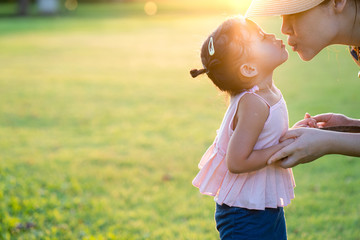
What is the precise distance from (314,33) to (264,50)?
226mm

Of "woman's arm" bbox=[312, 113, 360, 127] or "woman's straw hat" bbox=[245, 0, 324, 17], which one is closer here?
"woman's straw hat" bbox=[245, 0, 324, 17]

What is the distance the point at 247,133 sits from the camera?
2010 millimetres

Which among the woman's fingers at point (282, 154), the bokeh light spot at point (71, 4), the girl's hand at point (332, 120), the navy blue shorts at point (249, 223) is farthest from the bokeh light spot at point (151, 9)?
the woman's fingers at point (282, 154)

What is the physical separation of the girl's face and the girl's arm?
17cm

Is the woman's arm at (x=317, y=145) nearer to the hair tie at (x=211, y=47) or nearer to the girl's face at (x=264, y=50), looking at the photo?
the girl's face at (x=264, y=50)

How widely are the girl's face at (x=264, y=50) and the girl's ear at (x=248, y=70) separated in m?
0.03

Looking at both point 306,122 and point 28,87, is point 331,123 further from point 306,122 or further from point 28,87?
point 28,87

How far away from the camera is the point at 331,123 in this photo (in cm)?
236

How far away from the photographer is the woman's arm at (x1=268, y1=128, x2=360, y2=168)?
197 centimetres

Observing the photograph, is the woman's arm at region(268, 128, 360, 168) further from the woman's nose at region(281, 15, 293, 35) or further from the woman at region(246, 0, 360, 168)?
the woman's nose at region(281, 15, 293, 35)

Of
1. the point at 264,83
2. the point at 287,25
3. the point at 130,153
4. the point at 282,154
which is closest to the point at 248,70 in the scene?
the point at 264,83

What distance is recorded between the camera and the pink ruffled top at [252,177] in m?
2.11

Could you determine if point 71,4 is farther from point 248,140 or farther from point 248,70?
point 248,140

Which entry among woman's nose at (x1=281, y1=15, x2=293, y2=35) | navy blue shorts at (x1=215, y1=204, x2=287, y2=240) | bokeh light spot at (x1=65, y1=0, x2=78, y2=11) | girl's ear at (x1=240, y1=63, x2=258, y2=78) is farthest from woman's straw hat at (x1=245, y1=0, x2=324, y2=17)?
bokeh light spot at (x1=65, y1=0, x2=78, y2=11)
